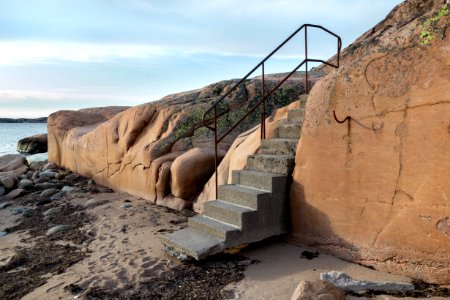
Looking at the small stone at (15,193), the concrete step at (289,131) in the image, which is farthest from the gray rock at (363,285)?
the small stone at (15,193)

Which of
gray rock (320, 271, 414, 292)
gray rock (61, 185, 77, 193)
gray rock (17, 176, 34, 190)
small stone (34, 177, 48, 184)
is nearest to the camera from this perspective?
gray rock (320, 271, 414, 292)

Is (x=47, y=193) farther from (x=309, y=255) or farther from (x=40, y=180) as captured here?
(x=309, y=255)

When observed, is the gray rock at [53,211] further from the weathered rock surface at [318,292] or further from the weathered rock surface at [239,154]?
the weathered rock surface at [318,292]

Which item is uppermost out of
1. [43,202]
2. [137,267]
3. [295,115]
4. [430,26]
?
[430,26]

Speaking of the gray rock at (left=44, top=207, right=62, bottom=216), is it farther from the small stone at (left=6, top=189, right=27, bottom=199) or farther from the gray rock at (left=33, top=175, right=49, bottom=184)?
the gray rock at (left=33, top=175, right=49, bottom=184)

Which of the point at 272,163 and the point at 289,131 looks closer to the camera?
the point at 272,163

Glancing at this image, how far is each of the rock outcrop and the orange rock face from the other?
124 inches

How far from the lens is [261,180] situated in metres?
4.98

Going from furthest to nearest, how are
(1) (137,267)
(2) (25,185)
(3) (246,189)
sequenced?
(2) (25,185) < (3) (246,189) < (1) (137,267)

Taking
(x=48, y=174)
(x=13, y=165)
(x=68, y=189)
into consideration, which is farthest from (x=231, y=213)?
(x=13, y=165)

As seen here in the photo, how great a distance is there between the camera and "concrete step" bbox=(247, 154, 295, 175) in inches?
196

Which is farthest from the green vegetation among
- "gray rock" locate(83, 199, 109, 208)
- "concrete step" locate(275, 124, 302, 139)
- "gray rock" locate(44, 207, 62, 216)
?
"gray rock" locate(44, 207, 62, 216)

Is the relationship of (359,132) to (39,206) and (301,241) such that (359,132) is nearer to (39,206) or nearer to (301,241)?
(301,241)

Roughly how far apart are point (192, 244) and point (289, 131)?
2.17 meters
